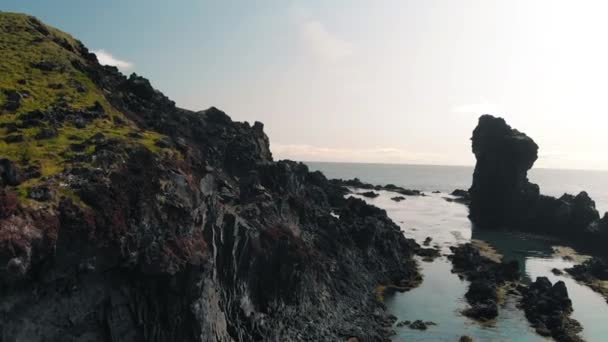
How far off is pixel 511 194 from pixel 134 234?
136 meters

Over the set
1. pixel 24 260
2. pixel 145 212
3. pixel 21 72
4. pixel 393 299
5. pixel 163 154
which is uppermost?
pixel 21 72

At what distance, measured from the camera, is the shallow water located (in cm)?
5594

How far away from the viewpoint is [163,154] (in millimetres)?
43844

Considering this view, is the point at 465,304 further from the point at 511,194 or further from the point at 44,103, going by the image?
the point at 511,194

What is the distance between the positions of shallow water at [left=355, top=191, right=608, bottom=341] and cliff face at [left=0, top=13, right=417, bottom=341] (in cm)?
528

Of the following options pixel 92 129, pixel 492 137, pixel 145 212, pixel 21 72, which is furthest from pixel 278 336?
pixel 492 137

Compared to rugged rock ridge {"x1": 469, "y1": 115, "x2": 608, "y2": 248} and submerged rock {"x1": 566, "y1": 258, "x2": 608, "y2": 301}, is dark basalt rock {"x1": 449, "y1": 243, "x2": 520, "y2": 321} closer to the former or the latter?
submerged rock {"x1": 566, "y1": 258, "x2": 608, "y2": 301}

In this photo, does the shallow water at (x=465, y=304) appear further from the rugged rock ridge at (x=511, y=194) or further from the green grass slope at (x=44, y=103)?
the green grass slope at (x=44, y=103)

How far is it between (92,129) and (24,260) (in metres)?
22.0

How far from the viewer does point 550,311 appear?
6281 cm

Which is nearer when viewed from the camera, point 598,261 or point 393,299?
point 393,299

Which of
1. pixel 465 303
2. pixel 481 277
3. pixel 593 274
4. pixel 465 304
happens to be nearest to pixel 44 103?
pixel 465 304

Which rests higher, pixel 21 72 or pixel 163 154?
pixel 21 72

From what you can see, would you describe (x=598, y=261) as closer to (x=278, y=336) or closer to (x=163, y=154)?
(x=278, y=336)
